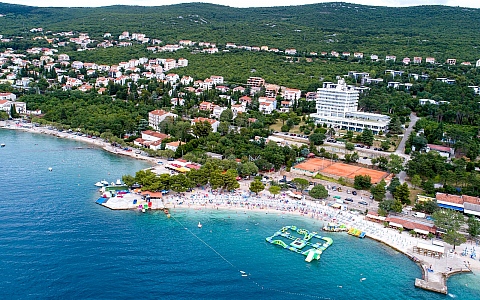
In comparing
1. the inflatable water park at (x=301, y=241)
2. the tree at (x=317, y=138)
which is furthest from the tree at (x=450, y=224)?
the tree at (x=317, y=138)

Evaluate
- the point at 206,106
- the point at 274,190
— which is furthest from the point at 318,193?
the point at 206,106

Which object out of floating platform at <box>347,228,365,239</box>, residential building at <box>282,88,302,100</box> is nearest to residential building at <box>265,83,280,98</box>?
residential building at <box>282,88,302,100</box>

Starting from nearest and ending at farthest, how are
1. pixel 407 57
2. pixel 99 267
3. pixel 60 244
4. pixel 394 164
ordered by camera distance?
pixel 99 267, pixel 60 244, pixel 394 164, pixel 407 57

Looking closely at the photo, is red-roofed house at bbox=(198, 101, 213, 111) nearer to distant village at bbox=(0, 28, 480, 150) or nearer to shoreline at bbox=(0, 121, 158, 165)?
distant village at bbox=(0, 28, 480, 150)

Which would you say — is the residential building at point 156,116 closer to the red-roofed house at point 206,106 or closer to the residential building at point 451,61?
the red-roofed house at point 206,106

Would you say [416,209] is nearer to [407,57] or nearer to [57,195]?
[57,195]

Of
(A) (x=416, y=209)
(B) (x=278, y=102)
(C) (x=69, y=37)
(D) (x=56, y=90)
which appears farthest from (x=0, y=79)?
(A) (x=416, y=209)

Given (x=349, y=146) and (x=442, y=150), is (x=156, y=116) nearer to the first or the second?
(x=349, y=146)

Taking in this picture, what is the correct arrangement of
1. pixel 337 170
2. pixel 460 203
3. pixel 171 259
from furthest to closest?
pixel 337 170, pixel 460 203, pixel 171 259

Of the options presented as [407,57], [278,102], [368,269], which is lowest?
[368,269]
